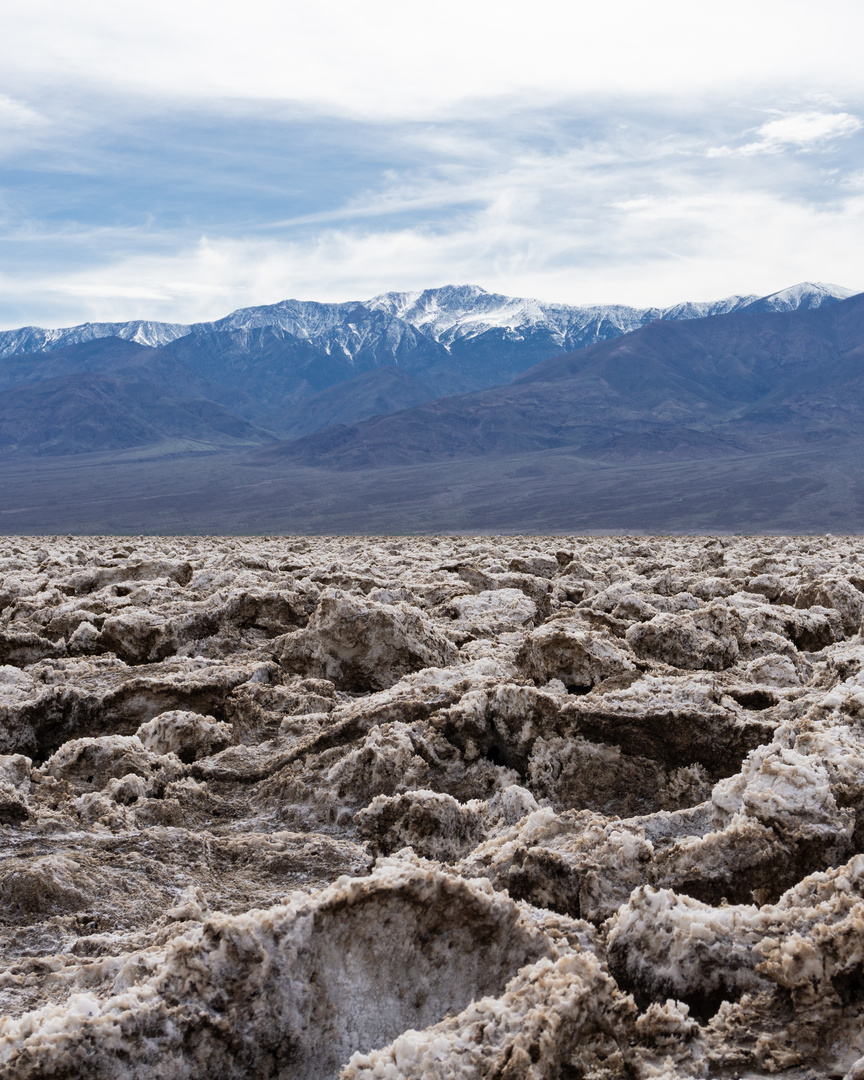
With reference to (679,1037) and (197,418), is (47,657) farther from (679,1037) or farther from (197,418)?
(197,418)

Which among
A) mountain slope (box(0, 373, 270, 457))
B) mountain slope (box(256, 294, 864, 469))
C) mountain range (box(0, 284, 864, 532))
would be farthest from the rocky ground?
mountain slope (box(0, 373, 270, 457))

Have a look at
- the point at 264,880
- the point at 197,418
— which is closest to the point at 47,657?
the point at 264,880

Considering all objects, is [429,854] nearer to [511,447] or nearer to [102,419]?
[511,447]

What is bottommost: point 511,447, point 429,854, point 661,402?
point 429,854

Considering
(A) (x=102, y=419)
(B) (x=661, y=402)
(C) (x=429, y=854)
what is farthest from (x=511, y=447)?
(C) (x=429, y=854)

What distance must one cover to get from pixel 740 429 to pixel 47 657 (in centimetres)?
12430

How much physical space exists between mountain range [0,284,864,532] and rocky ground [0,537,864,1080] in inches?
2599

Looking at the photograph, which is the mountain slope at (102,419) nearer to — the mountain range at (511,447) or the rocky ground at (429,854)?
the mountain range at (511,447)

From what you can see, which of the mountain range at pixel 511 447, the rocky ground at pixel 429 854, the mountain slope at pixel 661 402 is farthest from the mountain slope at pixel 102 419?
the rocky ground at pixel 429 854

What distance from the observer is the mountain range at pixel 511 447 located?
257 ft

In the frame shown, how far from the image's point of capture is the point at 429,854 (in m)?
2.71

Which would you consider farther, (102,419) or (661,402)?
(102,419)

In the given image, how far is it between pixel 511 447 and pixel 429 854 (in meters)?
118

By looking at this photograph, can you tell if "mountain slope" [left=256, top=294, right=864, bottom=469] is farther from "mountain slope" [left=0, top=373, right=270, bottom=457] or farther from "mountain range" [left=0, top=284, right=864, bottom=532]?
"mountain slope" [left=0, top=373, right=270, bottom=457]
